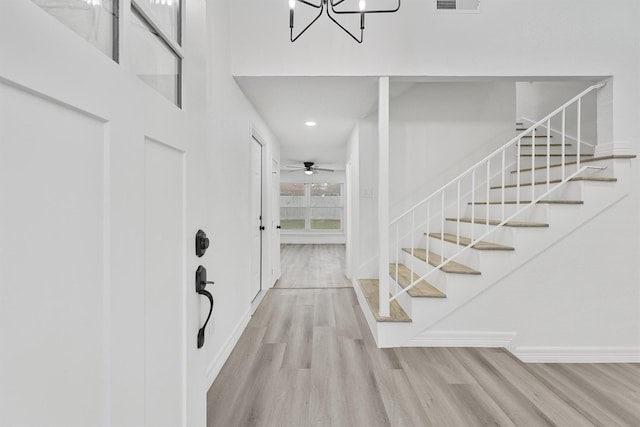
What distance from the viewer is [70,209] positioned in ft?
1.79

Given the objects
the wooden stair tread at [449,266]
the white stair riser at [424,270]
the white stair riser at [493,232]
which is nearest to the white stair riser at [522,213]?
the white stair riser at [493,232]

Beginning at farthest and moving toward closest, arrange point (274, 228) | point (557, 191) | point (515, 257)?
1. point (274, 228)
2. point (557, 191)
3. point (515, 257)

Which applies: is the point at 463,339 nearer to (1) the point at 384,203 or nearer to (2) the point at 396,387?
(2) the point at 396,387

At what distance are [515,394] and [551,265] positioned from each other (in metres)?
1.15

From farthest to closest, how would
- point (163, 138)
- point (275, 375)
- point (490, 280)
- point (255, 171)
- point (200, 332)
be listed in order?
point (255, 171) < point (490, 280) < point (275, 375) < point (200, 332) < point (163, 138)

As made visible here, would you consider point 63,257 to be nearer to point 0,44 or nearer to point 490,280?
point 0,44

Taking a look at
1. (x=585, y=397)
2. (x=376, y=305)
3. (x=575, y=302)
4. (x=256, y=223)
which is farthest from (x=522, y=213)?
(x=256, y=223)

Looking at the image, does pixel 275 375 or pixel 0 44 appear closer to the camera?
pixel 0 44

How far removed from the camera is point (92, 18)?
65 cm

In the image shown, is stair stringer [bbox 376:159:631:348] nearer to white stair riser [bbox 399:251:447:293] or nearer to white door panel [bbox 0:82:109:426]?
white stair riser [bbox 399:251:447:293]

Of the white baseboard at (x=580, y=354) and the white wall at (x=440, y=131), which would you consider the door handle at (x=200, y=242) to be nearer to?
the white baseboard at (x=580, y=354)

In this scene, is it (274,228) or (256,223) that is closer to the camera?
(256,223)

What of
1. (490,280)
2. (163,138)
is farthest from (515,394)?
(163,138)

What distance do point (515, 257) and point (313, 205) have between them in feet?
24.0
